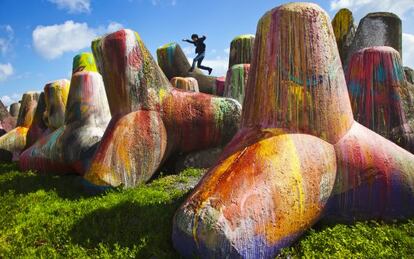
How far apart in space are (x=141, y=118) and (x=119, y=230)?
7.07ft

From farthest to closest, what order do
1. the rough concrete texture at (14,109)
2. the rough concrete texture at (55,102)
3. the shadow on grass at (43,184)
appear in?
the rough concrete texture at (14,109)
the rough concrete texture at (55,102)
the shadow on grass at (43,184)

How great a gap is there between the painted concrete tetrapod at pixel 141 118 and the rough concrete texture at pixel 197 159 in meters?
0.10

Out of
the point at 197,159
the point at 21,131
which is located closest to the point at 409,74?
the point at 197,159

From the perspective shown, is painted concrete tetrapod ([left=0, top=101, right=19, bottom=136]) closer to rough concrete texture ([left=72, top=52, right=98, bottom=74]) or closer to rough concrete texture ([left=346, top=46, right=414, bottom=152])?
rough concrete texture ([left=72, top=52, right=98, bottom=74])

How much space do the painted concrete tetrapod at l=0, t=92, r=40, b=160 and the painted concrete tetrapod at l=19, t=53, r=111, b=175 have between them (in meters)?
2.17

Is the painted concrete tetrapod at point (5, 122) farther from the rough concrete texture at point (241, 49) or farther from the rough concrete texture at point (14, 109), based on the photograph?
the rough concrete texture at point (241, 49)

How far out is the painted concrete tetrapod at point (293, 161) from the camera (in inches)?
116

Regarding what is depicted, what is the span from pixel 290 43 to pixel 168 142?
8.86 feet

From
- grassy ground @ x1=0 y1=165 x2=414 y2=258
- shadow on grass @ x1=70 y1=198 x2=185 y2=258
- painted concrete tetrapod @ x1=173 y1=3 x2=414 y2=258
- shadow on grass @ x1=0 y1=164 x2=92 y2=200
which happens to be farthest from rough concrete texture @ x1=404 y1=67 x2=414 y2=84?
shadow on grass @ x1=0 y1=164 x2=92 y2=200

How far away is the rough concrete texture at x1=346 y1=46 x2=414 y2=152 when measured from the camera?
5.11m

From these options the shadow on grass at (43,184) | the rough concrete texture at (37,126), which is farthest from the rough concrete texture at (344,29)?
the rough concrete texture at (37,126)

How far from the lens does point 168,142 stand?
586 centimetres

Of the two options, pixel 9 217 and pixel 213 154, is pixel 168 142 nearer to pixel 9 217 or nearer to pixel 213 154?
pixel 213 154

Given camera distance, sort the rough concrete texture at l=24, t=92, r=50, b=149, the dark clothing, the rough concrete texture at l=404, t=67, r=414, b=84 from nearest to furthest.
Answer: the rough concrete texture at l=404, t=67, r=414, b=84, the rough concrete texture at l=24, t=92, r=50, b=149, the dark clothing
